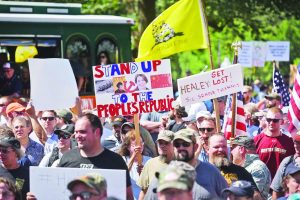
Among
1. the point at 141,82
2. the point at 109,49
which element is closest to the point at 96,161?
the point at 141,82

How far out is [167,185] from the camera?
5996 millimetres

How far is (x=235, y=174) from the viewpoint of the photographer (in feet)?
29.8

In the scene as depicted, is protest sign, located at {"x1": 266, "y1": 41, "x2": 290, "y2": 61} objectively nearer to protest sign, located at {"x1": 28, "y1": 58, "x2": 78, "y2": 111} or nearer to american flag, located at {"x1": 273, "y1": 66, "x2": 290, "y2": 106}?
american flag, located at {"x1": 273, "y1": 66, "x2": 290, "y2": 106}

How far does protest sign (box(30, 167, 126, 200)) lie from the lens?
7977 mm

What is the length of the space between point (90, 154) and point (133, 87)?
115 inches

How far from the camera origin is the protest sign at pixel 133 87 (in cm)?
1114

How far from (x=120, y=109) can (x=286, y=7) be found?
1925cm

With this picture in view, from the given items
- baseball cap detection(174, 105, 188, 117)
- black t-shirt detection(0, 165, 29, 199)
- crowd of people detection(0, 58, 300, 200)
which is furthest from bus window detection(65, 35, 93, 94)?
black t-shirt detection(0, 165, 29, 199)

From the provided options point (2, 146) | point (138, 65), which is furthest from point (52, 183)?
point (138, 65)

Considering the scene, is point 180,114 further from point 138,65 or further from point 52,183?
point 52,183

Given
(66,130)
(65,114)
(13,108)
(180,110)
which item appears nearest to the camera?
(66,130)

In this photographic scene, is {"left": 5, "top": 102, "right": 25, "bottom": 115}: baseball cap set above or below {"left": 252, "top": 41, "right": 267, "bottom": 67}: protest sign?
below

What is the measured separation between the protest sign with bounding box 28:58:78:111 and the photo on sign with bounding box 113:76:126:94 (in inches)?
44.8

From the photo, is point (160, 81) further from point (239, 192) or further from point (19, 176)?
point (239, 192)
